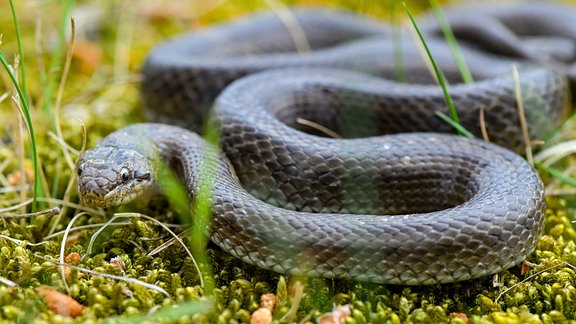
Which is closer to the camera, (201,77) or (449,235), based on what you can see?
(449,235)

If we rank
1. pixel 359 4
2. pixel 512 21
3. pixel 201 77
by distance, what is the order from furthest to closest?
1. pixel 359 4
2. pixel 512 21
3. pixel 201 77

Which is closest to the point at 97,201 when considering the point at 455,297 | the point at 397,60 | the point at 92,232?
Answer: the point at 92,232

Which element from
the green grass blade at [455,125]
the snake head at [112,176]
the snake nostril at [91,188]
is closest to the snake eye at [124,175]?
the snake head at [112,176]

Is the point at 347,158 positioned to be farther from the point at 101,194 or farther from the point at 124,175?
the point at 101,194

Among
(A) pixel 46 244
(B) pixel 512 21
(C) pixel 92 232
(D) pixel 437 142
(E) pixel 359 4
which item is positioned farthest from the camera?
(E) pixel 359 4

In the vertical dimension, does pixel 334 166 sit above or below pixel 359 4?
below

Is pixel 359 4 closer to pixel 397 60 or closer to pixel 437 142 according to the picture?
pixel 397 60
